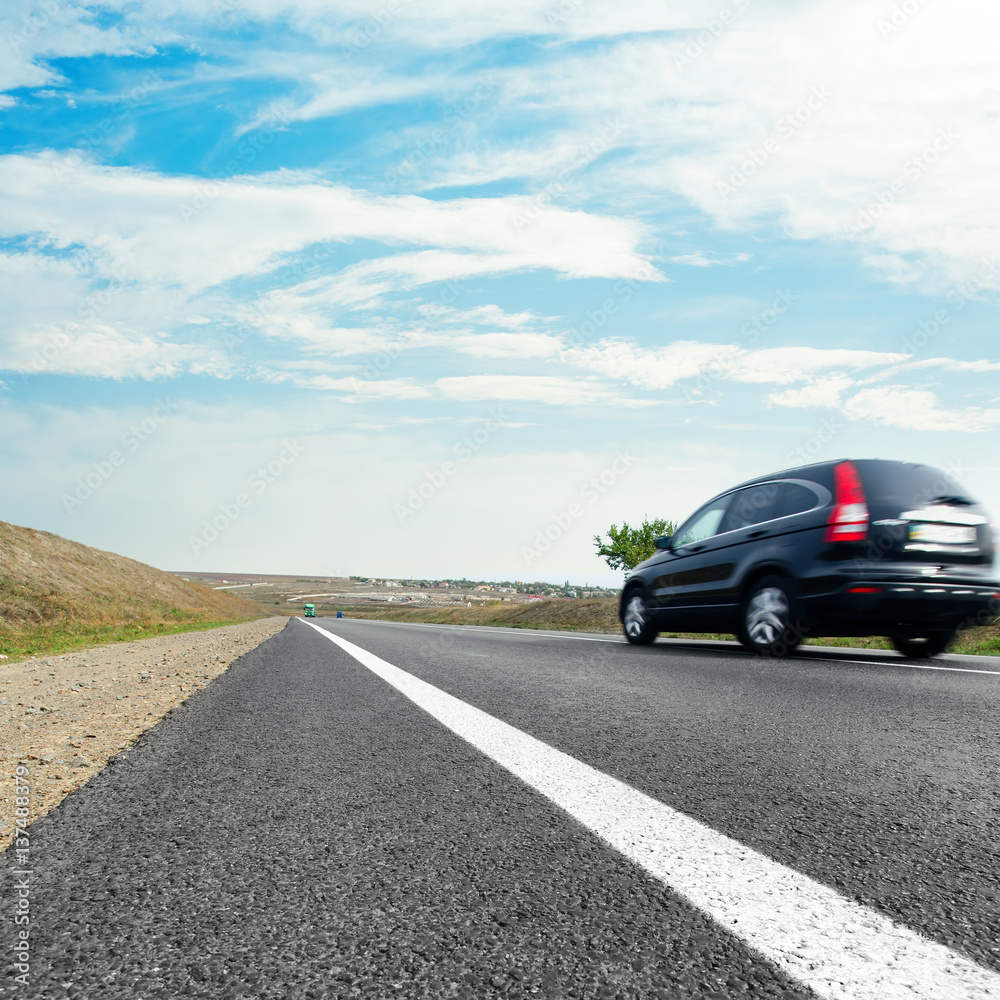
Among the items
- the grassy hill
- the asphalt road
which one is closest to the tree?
the grassy hill

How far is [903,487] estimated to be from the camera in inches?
304

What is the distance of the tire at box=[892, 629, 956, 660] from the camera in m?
8.75

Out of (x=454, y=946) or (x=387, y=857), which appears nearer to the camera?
(x=454, y=946)

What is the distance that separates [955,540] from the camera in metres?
7.67

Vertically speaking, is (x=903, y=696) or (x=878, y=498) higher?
(x=878, y=498)

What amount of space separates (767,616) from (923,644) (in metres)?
2.22

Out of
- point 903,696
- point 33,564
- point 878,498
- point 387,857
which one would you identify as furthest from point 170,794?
point 33,564

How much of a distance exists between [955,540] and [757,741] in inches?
207

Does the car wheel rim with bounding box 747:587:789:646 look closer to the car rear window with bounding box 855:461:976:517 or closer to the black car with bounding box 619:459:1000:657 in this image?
the black car with bounding box 619:459:1000:657

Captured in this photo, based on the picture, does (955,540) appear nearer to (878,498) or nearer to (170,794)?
(878,498)

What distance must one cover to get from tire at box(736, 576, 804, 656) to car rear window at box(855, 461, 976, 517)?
1.25 m

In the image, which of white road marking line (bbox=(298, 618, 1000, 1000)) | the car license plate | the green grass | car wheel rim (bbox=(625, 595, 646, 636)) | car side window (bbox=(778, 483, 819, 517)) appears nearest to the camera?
white road marking line (bbox=(298, 618, 1000, 1000))

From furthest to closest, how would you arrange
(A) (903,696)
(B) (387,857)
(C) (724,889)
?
(A) (903,696) → (B) (387,857) → (C) (724,889)

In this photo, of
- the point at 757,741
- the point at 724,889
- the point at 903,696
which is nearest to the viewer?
the point at 724,889
